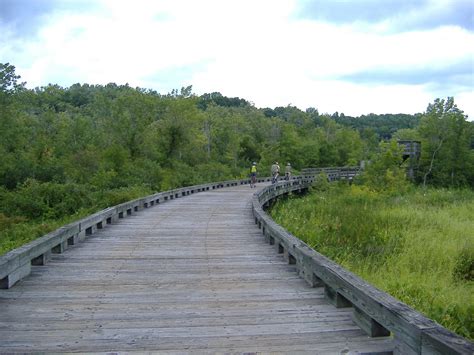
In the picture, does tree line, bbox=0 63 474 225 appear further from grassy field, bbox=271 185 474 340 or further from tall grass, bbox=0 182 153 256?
grassy field, bbox=271 185 474 340

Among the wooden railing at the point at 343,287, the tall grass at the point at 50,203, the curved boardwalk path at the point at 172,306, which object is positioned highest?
the wooden railing at the point at 343,287

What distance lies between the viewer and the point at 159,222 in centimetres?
1378

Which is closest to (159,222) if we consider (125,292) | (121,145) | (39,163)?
(125,292)

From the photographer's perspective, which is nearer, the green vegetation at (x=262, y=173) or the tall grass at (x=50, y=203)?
the green vegetation at (x=262, y=173)

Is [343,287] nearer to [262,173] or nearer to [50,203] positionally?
[50,203]

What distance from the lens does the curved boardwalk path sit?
4.20 m

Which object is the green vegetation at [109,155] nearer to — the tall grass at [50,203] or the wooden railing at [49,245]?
the tall grass at [50,203]

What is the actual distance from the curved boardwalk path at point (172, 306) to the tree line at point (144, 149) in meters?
16.4

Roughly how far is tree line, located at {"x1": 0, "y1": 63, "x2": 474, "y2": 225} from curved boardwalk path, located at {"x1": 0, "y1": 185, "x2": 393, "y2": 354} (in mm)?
16447

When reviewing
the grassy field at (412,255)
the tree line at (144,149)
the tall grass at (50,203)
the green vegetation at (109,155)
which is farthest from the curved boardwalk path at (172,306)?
the tree line at (144,149)

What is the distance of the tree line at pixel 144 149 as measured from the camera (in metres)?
28.1

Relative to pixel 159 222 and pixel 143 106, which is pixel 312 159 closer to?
pixel 143 106

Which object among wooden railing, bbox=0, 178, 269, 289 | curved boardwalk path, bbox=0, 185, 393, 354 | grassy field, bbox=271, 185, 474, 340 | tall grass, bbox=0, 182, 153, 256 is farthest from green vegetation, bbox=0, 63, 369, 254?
grassy field, bbox=271, 185, 474, 340

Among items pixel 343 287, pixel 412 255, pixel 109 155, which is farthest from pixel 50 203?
pixel 343 287
